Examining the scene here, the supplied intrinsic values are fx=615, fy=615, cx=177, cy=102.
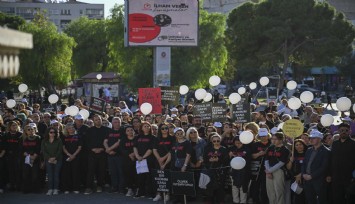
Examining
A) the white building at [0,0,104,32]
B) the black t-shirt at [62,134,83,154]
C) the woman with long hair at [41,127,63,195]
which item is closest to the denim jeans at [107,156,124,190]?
the black t-shirt at [62,134,83,154]

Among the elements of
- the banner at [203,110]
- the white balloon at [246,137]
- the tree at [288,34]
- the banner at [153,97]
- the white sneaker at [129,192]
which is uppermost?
the tree at [288,34]

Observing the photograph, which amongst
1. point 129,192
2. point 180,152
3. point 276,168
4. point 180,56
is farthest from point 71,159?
point 180,56

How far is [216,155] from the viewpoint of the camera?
12203 mm

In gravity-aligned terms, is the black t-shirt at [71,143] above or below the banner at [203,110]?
below

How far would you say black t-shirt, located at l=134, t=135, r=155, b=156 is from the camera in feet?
43.9

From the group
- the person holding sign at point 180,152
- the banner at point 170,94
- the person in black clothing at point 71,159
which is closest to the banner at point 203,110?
the banner at point 170,94

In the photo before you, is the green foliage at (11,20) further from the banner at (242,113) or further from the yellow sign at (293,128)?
the yellow sign at (293,128)

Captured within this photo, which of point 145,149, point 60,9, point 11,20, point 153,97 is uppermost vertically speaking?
point 60,9

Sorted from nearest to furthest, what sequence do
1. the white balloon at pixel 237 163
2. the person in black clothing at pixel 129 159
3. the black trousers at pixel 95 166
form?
1. the white balloon at pixel 237 163
2. the person in black clothing at pixel 129 159
3. the black trousers at pixel 95 166

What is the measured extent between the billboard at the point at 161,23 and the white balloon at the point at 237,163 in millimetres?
15688

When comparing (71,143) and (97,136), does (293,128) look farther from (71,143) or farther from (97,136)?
(71,143)

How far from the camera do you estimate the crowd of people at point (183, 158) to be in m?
10.8

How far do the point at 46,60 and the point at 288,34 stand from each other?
767 inches

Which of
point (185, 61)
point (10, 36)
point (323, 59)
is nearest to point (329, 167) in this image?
point (10, 36)
